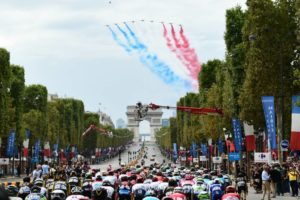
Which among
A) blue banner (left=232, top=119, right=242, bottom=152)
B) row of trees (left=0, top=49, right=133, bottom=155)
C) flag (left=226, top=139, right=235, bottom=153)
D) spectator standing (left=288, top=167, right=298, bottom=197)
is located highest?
row of trees (left=0, top=49, right=133, bottom=155)

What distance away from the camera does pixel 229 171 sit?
237 feet

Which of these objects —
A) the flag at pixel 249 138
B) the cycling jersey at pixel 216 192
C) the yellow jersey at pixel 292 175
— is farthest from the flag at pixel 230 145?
the cycling jersey at pixel 216 192

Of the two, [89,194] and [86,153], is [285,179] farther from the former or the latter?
[86,153]

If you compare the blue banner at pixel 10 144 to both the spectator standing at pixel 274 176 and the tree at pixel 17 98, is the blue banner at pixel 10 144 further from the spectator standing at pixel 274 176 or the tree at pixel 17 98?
the spectator standing at pixel 274 176

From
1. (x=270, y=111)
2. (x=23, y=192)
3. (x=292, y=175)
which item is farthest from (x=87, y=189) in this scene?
(x=292, y=175)

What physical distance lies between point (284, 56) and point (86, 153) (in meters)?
137

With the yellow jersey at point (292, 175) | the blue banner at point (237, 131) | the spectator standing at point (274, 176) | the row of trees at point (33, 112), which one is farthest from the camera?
the row of trees at point (33, 112)

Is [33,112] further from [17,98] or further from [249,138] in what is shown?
[249,138]

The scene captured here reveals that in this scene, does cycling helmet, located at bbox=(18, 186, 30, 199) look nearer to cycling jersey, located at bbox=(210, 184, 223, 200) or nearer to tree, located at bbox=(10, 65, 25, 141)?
cycling jersey, located at bbox=(210, 184, 223, 200)

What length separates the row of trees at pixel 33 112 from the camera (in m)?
70.0

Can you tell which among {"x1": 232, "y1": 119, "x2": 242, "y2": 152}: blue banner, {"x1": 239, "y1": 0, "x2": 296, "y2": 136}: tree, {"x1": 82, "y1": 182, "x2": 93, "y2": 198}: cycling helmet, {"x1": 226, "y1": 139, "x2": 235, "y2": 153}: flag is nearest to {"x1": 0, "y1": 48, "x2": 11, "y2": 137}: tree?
{"x1": 226, "y1": 139, "x2": 235, "y2": 153}: flag

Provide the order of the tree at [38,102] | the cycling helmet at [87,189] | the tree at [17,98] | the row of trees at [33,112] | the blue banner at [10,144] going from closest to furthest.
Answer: the cycling helmet at [87,189] < the row of trees at [33,112] < the blue banner at [10,144] < the tree at [17,98] < the tree at [38,102]

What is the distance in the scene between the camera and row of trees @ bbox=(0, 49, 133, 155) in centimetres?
7000

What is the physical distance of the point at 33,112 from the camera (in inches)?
3787
